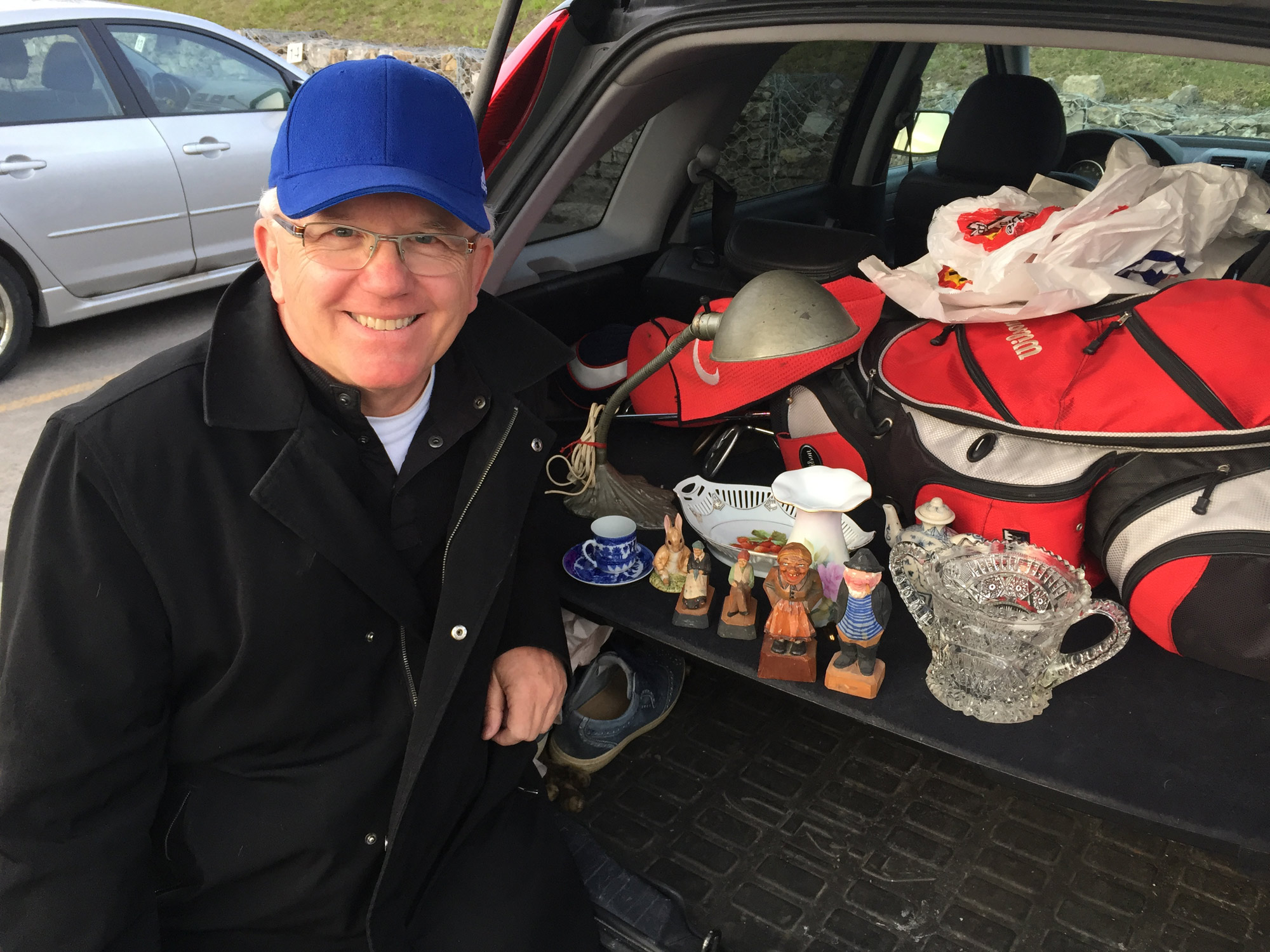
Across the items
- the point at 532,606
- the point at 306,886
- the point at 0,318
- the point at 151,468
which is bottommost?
the point at 0,318

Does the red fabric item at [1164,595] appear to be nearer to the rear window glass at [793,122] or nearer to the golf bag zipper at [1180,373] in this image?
the golf bag zipper at [1180,373]

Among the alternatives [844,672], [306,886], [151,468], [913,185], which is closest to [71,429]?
[151,468]

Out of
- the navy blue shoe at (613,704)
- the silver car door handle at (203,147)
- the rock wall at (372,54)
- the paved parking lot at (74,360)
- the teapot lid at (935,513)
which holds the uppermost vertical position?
the teapot lid at (935,513)

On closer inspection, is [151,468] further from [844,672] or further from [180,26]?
[180,26]

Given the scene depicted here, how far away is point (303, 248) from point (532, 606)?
698 mm

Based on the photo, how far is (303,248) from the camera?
1185 millimetres

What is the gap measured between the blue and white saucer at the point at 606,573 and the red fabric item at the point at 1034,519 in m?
0.53

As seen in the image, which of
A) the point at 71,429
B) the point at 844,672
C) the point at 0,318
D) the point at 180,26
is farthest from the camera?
the point at 180,26

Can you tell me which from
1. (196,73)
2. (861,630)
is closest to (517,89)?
(861,630)

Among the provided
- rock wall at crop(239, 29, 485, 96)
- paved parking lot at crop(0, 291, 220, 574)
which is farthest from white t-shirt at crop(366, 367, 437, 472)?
rock wall at crop(239, 29, 485, 96)

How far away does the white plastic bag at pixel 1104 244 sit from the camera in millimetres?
1645

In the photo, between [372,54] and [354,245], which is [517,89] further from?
[372,54]

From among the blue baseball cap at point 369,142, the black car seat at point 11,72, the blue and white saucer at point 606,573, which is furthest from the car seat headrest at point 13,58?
the blue and white saucer at point 606,573

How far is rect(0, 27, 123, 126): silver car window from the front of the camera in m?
4.16
